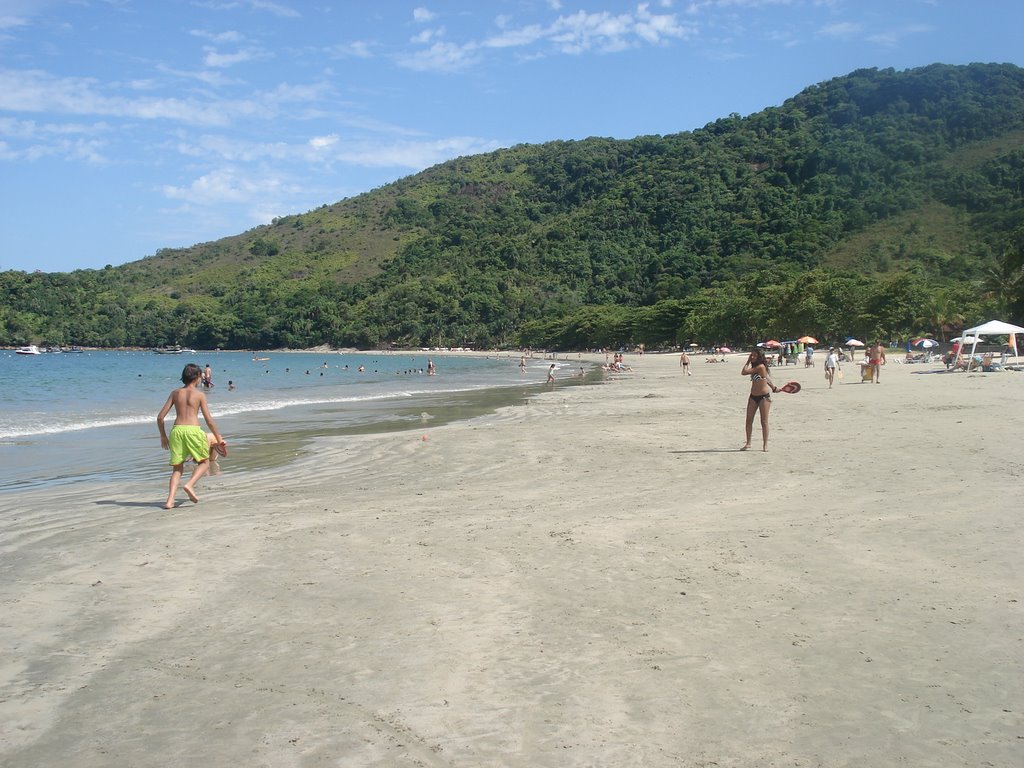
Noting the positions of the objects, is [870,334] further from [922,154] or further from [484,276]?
[484,276]

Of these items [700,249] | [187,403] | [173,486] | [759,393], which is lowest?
[173,486]

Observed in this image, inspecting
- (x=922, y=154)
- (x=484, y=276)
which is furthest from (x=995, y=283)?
(x=484, y=276)

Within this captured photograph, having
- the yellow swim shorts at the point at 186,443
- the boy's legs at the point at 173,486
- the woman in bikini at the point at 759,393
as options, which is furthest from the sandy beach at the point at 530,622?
the woman in bikini at the point at 759,393

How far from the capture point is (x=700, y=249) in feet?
497

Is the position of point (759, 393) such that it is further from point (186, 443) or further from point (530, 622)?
point (530, 622)

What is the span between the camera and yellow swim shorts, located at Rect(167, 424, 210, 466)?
9789mm

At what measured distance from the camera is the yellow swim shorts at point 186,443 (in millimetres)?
9789

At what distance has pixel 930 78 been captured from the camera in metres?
169

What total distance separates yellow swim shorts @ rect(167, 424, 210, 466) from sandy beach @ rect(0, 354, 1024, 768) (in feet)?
2.12

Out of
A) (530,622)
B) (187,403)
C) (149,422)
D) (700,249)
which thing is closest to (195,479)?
(187,403)

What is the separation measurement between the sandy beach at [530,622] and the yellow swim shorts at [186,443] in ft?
2.12

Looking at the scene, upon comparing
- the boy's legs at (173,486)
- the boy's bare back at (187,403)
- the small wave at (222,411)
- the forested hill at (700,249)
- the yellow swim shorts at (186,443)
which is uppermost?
the forested hill at (700,249)

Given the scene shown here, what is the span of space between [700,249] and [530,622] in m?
153

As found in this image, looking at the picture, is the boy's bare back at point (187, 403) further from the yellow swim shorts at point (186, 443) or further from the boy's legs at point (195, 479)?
the boy's legs at point (195, 479)
